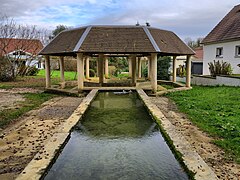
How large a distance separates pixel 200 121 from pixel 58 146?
14.5 ft

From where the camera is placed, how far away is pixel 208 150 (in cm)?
511

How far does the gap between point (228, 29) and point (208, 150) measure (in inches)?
801

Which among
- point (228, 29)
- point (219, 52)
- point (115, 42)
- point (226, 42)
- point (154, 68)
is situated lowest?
point (154, 68)

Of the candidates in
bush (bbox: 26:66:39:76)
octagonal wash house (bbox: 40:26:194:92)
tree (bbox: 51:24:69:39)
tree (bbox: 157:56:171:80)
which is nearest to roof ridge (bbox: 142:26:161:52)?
octagonal wash house (bbox: 40:26:194:92)

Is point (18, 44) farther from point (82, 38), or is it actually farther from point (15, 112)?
point (15, 112)

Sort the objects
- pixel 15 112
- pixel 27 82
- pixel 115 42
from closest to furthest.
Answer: pixel 15 112 < pixel 115 42 < pixel 27 82

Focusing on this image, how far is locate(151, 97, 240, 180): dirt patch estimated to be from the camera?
13.5 feet

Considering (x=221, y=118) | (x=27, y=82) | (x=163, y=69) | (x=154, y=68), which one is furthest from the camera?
(x=163, y=69)

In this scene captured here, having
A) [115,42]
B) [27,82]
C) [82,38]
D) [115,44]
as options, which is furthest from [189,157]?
[27,82]

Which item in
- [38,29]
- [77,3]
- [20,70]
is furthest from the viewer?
[38,29]

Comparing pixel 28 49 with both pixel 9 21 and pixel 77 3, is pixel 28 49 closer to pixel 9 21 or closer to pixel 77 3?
pixel 9 21

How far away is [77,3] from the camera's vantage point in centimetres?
1641

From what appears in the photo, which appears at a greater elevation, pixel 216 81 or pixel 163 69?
pixel 163 69

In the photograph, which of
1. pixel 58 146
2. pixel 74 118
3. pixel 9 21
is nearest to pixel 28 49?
pixel 9 21
